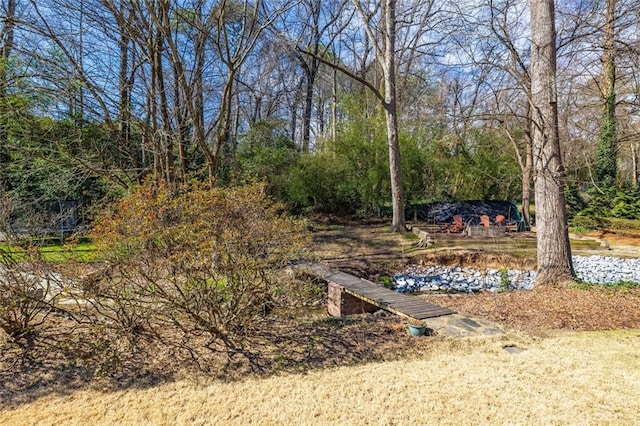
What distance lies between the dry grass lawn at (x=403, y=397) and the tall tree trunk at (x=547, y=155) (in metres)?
2.74

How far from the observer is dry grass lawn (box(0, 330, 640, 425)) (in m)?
2.68

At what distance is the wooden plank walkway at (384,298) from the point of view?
15.9 ft

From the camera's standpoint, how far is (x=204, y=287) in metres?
3.87

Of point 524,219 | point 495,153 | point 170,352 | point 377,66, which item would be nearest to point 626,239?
point 524,219

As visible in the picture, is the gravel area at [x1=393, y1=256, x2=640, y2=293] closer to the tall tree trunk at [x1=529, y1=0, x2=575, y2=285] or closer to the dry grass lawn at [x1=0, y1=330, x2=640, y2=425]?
the tall tree trunk at [x1=529, y1=0, x2=575, y2=285]

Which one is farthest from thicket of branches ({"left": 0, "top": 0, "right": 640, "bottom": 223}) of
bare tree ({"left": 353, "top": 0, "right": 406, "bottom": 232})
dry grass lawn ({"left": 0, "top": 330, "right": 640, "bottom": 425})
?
dry grass lawn ({"left": 0, "top": 330, "right": 640, "bottom": 425})

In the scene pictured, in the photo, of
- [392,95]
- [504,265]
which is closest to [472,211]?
[504,265]

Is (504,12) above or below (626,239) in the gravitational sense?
above

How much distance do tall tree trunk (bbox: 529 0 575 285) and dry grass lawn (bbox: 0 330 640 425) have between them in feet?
8.98

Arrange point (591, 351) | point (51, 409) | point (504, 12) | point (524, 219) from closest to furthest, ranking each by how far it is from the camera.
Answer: point (51, 409) < point (591, 351) < point (504, 12) < point (524, 219)

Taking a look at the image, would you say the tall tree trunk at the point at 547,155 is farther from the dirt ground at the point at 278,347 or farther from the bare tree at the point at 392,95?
the bare tree at the point at 392,95

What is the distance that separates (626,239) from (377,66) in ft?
41.7

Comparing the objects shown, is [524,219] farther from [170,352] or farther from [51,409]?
[51,409]

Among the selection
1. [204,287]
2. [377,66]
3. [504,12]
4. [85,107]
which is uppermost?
[377,66]
